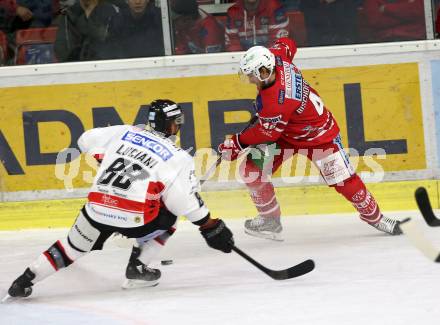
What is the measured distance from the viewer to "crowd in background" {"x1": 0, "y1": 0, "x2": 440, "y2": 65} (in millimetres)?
6262

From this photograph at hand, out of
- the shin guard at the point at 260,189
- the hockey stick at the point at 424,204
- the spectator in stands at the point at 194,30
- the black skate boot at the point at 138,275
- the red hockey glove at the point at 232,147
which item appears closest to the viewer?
the hockey stick at the point at 424,204

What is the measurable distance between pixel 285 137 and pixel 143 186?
4.58ft

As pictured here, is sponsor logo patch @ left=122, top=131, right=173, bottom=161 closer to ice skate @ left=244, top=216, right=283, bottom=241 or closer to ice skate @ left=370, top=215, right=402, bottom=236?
ice skate @ left=244, top=216, right=283, bottom=241

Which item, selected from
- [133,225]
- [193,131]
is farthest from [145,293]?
[193,131]

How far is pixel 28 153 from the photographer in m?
6.36

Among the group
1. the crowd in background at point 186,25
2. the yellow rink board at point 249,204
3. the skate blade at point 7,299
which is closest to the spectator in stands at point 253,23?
the crowd in background at point 186,25

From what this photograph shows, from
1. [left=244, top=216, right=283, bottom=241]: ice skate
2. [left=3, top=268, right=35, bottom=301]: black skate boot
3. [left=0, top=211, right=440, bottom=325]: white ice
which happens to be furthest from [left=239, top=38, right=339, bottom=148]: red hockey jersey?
[left=3, top=268, right=35, bottom=301]: black skate boot

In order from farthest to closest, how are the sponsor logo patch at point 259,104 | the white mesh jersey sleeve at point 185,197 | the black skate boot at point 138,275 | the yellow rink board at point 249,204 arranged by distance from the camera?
the yellow rink board at point 249,204
the sponsor logo patch at point 259,104
the black skate boot at point 138,275
the white mesh jersey sleeve at point 185,197

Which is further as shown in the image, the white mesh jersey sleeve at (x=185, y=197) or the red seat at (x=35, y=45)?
the red seat at (x=35, y=45)

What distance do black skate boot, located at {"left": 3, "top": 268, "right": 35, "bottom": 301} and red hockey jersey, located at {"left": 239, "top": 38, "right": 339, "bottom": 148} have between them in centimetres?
150

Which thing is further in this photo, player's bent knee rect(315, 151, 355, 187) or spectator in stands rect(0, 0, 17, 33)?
spectator in stands rect(0, 0, 17, 33)

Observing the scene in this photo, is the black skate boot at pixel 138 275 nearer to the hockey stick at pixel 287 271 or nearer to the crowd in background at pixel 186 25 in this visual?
the hockey stick at pixel 287 271

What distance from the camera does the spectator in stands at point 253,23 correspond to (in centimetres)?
632

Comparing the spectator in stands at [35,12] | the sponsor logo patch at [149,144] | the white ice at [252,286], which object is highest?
the spectator in stands at [35,12]
